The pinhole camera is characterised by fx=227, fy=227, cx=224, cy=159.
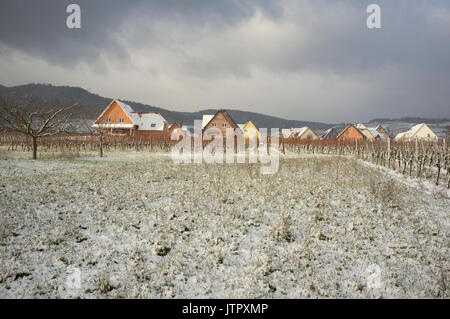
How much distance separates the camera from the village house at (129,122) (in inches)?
1831

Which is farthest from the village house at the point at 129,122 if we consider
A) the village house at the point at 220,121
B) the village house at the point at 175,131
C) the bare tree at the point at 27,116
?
the bare tree at the point at 27,116

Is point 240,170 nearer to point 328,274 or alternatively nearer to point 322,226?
point 322,226

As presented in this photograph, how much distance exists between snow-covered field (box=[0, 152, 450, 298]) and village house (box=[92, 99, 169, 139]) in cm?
3823

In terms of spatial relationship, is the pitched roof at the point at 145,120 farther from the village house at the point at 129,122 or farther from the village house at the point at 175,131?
the village house at the point at 175,131

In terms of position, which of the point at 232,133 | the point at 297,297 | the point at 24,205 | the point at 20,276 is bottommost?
the point at 297,297

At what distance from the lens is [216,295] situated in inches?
161

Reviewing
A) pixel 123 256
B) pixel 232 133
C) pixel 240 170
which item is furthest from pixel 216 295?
pixel 232 133

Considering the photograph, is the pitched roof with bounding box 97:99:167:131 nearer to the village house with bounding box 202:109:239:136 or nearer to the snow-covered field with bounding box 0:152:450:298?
the village house with bounding box 202:109:239:136

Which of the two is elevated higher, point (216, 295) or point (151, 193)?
point (151, 193)

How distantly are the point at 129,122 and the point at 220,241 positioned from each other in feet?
155

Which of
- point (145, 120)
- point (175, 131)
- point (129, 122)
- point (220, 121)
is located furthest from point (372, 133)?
point (129, 122)

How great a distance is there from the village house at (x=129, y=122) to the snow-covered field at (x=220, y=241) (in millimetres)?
38230

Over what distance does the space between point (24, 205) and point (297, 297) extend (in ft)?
27.4

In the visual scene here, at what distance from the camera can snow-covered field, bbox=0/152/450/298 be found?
426 centimetres
